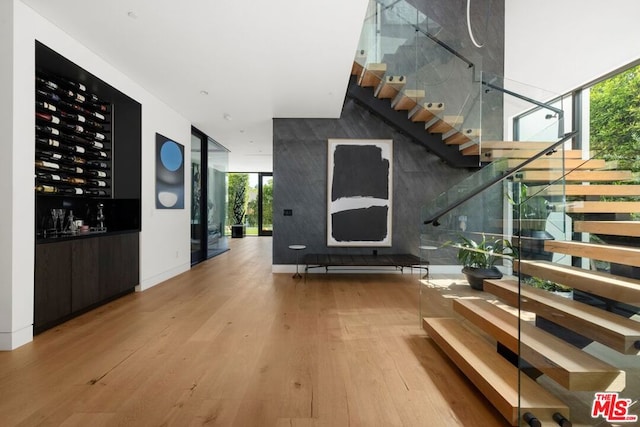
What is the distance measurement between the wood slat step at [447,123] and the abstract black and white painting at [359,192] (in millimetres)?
873

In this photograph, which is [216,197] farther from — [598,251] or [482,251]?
[598,251]

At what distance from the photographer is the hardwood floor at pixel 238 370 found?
5.57 feet

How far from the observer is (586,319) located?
149 cm

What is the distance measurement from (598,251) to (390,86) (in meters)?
4.00

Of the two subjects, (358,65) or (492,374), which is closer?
(492,374)

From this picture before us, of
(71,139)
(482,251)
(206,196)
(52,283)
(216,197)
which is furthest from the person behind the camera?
(216,197)

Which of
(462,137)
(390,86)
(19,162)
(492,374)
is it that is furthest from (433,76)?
(19,162)

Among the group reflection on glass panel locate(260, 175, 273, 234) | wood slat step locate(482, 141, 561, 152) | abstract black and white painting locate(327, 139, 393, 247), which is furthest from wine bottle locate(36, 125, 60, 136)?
reflection on glass panel locate(260, 175, 273, 234)

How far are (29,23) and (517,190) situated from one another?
4.90 m

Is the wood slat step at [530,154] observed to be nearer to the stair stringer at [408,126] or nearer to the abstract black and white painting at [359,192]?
the stair stringer at [408,126]

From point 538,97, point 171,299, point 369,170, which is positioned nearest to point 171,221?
point 171,299

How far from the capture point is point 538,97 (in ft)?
14.0

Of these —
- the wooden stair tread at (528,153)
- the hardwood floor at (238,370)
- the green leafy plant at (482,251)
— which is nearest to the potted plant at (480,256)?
the green leafy plant at (482,251)

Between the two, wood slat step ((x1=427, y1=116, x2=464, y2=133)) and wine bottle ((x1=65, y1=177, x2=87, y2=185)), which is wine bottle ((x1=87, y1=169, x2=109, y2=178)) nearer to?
wine bottle ((x1=65, y1=177, x2=87, y2=185))
